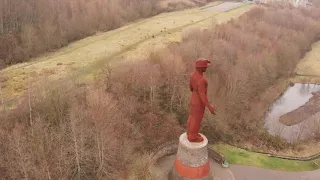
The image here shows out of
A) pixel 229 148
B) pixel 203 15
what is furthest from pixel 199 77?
pixel 203 15

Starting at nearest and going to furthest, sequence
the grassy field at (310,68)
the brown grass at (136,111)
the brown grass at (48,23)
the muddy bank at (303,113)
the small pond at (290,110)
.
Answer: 1. the brown grass at (136,111)
2. the small pond at (290,110)
3. the muddy bank at (303,113)
4. the brown grass at (48,23)
5. the grassy field at (310,68)

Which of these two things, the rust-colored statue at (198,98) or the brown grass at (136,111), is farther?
the brown grass at (136,111)

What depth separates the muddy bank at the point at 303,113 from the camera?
3938 centimetres

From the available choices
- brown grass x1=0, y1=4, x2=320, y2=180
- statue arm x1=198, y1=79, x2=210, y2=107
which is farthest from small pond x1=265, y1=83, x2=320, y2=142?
statue arm x1=198, y1=79, x2=210, y2=107

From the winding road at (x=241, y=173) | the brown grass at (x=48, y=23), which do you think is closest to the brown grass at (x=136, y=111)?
the winding road at (x=241, y=173)

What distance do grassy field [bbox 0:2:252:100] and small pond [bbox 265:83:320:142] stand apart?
58.2 feet

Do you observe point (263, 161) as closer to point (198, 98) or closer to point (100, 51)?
point (198, 98)

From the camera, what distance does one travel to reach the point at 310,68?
54.0 meters

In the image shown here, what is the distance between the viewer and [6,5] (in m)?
40.8

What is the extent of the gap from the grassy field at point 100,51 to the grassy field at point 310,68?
57.3ft

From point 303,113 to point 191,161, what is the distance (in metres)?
26.6

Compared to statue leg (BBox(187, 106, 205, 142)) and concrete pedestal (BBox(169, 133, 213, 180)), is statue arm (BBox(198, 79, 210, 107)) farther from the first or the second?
concrete pedestal (BBox(169, 133, 213, 180))

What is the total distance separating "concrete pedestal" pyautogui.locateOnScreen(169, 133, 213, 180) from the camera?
20.8m

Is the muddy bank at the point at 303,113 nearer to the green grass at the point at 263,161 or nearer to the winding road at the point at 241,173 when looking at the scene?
the green grass at the point at 263,161
